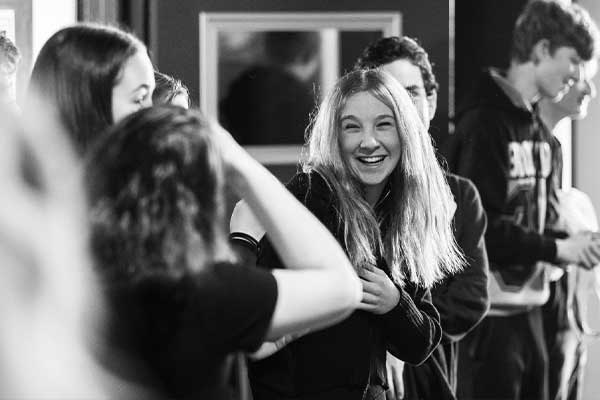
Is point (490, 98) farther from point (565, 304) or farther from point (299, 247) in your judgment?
point (299, 247)

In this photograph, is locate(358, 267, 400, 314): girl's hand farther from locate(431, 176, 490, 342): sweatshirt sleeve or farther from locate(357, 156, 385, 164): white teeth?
locate(431, 176, 490, 342): sweatshirt sleeve

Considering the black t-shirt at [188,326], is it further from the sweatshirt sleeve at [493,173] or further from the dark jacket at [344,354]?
the sweatshirt sleeve at [493,173]

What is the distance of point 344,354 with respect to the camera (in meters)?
1.82

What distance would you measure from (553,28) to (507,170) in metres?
0.56

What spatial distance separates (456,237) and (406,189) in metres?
0.45

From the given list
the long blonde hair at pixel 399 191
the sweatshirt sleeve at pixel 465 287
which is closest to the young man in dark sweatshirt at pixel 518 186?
the sweatshirt sleeve at pixel 465 287

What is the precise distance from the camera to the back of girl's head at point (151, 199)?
3.73 feet

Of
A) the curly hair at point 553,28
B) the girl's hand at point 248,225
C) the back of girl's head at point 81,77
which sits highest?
the curly hair at point 553,28

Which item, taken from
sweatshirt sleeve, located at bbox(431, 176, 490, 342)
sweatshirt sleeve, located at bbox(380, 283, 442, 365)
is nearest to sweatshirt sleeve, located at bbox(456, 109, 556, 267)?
sweatshirt sleeve, located at bbox(431, 176, 490, 342)

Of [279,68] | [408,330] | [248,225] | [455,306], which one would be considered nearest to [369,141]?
[248,225]

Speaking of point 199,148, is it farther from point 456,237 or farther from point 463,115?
point 463,115

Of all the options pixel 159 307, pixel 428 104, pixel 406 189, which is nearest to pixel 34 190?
pixel 159 307

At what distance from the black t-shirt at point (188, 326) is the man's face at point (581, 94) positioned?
2.37m

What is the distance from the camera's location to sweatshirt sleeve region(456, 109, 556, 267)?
10.4 ft
